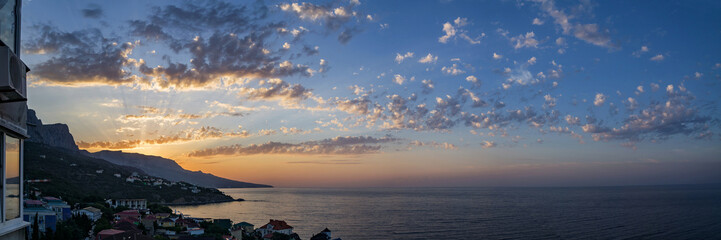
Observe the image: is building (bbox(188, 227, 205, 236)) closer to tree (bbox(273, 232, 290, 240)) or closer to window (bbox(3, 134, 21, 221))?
tree (bbox(273, 232, 290, 240))

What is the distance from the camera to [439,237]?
43.8 meters

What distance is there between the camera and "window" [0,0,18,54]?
253 centimetres

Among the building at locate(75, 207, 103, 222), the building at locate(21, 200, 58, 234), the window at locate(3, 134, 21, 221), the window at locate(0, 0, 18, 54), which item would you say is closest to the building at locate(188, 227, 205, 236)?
the building at locate(75, 207, 103, 222)

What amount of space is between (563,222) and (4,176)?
6170 centimetres

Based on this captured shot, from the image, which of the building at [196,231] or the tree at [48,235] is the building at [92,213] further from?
the tree at [48,235]

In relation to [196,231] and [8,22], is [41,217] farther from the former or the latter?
[8,22]

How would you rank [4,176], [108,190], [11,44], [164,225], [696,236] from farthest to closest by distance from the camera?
[108,190], [696,236], [164,225], [11,44], [4,176]

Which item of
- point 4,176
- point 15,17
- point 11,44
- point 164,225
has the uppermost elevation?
point 15,17

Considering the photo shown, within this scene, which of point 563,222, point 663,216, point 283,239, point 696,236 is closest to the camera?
point 283,239

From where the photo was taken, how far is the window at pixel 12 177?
8.47 ft

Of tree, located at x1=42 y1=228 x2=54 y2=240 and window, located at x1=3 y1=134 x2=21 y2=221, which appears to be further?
tree, located at x1=42 y1=228 x2=54 y2=240

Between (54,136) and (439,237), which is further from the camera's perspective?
(54,136)

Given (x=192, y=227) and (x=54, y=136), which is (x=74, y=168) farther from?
(x=54, y=136)

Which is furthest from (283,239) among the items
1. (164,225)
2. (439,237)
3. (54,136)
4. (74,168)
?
(54,136)
